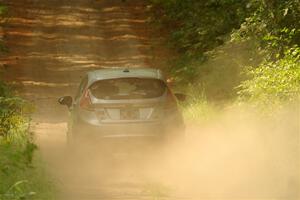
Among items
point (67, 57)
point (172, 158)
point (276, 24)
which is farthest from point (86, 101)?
point (67, 57)

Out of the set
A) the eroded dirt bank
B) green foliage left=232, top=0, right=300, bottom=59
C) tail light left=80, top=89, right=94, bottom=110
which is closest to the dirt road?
the eroded dirt bank

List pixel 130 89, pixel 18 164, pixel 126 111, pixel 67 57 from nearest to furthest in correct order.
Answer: pixel 18 164, pixel 126 111, pixel 130 89, pixel 67 57

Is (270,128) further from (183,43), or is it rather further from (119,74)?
(183,43)

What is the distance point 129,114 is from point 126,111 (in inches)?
3.0

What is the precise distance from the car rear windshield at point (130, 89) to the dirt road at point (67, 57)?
1187 mm

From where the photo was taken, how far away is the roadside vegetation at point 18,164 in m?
9.84

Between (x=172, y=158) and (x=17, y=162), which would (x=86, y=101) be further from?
(x=17, y=162)

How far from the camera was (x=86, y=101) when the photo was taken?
13.8 m

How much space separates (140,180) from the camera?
1278 centimetres

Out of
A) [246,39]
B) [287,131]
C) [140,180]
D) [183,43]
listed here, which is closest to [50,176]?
[140,180]

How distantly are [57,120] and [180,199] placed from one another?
30.9 feet

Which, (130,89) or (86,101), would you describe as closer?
(86,101)

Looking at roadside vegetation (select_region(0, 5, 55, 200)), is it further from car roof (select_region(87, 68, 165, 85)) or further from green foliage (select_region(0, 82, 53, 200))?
car roof (select_region(87, 68, 165, 85))

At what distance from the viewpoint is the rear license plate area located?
1362cm
